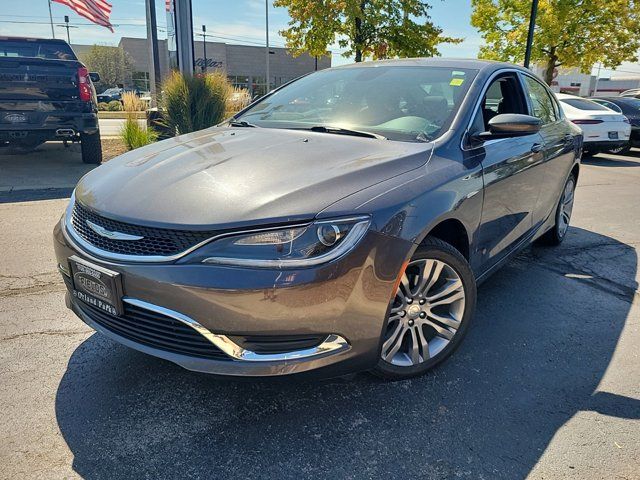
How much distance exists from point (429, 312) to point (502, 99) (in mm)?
1957

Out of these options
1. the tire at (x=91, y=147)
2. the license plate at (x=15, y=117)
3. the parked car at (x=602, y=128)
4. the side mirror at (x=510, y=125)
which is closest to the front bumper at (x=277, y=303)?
the side mirror at (x=510, y=125)

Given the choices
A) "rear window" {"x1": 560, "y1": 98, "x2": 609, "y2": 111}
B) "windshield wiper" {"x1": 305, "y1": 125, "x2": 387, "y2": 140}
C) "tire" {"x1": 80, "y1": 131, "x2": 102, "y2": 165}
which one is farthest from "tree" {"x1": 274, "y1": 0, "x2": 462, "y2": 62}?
"windshield wiper" {"x1": 305, "y1": 125, "x2": 387, "y2": 140}

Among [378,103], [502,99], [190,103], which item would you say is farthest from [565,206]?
[190,103]

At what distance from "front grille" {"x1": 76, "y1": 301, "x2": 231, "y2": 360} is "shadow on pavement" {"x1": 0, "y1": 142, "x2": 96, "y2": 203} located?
4.92 metres

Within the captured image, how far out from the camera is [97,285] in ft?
7.09

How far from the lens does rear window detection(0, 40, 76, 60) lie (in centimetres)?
802

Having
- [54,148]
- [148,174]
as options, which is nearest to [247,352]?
[148,174]

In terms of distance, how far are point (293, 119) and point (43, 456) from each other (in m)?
2.36

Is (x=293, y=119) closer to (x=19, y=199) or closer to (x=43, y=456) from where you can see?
(x=43, y=456)

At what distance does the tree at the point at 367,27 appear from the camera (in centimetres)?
1435

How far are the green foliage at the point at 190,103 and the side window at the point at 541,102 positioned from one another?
6064 mm

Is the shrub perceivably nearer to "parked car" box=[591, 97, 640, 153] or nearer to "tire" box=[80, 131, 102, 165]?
"tire" box=[80, 131, 102, 165]

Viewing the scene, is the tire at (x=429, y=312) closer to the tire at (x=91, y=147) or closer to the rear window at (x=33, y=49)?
the tire at (x=91, y=147)

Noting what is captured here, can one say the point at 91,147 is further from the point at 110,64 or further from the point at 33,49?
the point at 110,64
